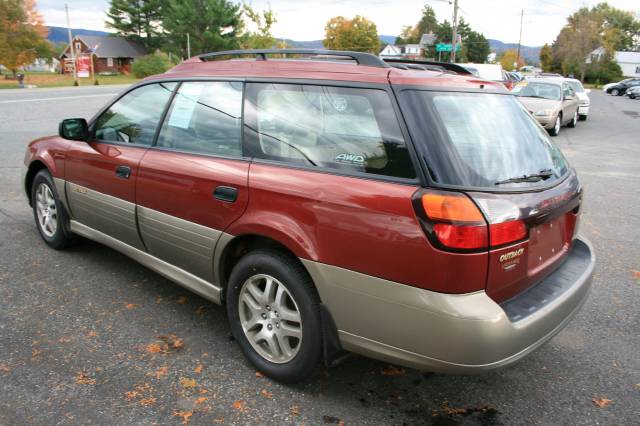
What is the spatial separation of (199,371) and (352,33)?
101025 mm

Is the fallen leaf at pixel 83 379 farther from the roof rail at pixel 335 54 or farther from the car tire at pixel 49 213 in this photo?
the roof rail at pixel 335 54

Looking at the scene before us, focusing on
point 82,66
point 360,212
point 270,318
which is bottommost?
point 270,318

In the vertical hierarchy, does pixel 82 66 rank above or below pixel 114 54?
below

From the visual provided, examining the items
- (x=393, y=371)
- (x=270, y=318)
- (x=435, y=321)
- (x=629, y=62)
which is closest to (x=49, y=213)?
(x=270, y=318)

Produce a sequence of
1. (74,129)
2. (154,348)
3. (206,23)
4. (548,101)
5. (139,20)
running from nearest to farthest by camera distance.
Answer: (154,348) < (74,129) < (548,101) < (206,23) < (139,20)

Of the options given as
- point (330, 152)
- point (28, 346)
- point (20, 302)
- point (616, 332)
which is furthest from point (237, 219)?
point (616, 332)

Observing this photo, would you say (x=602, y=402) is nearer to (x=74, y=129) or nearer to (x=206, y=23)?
(x=74, y=129)

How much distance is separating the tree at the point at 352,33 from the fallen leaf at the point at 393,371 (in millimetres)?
96391

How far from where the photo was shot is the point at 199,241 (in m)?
3.27

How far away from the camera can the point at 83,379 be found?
296cm

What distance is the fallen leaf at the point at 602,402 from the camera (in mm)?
2857

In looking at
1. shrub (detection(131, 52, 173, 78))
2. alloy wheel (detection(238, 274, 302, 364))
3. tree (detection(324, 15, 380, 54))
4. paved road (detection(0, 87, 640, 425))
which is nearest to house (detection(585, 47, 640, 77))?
tree (detection(324, 15, 380, 54))

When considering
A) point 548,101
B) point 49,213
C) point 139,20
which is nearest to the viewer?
point 49,213

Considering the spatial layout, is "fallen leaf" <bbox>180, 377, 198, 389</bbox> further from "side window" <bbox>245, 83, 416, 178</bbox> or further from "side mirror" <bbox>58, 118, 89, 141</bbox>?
"side mirror" <bbox>58, 118, 89, 141</bbox>
